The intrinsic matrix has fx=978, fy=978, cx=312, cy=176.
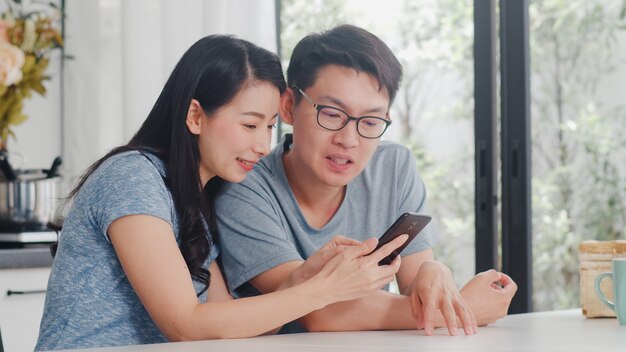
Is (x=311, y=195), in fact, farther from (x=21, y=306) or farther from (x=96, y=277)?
(x=21, y=306)

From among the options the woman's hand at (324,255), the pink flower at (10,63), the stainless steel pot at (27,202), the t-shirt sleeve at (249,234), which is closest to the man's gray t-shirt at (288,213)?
the t-shirt sleeve at (249,234)

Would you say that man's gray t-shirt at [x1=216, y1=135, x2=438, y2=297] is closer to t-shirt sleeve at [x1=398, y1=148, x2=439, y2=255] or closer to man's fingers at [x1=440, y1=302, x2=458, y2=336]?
t-shirt sleeve at [x1=398, y1=148, x2=439, y2=255]

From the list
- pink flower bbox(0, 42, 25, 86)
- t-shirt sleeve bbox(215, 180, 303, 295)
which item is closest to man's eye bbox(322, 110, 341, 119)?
t-shirt sleeve bbox(215, 180, 303, 295)

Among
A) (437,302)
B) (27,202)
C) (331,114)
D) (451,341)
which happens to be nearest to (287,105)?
(331,114)

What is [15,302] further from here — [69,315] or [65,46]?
[65,46]

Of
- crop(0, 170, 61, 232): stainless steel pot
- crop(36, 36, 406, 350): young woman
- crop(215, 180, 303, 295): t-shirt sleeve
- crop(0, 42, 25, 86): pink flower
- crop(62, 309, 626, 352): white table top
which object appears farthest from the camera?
crop(0, 42, 25, 86): pink flower

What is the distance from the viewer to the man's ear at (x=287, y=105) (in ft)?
6.99

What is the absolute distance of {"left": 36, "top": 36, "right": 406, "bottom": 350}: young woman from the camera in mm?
1672

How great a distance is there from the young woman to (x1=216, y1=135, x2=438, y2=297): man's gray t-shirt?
0.05 metres

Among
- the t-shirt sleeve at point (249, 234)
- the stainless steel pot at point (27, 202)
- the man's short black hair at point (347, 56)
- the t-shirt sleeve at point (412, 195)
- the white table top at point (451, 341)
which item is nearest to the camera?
the white table top at point (451, 341)

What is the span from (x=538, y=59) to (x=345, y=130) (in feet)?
5.92

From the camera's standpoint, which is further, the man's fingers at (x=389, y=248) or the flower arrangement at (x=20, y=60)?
the flower arrangement at (x=20, y=60)

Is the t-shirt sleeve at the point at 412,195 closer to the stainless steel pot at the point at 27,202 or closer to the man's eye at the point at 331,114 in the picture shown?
the man's eye at the point at 331,114

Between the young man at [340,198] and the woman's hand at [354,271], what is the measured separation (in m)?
0.10
